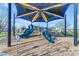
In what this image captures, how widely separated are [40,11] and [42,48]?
20.8 inches

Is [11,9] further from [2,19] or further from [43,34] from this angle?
[43,34]

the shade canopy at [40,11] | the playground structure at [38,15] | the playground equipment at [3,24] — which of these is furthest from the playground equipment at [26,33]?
the playground equipment at [3,24]

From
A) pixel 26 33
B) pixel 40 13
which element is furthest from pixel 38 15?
pixel 26 33

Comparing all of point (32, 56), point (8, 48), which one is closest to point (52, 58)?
point (32, 56)

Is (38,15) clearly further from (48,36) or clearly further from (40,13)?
(48,36)

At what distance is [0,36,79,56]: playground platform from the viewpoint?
590 centimetres

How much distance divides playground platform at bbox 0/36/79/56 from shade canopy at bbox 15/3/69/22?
29 centimetres

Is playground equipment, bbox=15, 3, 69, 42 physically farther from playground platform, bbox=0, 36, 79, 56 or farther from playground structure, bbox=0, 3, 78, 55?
playground platform, bbox=0, 36, 79, 56

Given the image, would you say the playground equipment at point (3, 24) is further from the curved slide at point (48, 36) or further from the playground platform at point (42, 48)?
the curved slide at point (48, 36)

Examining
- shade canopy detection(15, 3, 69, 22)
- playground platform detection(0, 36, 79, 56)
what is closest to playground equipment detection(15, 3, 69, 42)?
shade canopy detection(15, 3, 69, 22)

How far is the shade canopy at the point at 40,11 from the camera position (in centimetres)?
589

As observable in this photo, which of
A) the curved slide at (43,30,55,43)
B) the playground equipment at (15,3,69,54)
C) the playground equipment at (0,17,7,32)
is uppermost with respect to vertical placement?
the playground equipment at (15,3,69,54)

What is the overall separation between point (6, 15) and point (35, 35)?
502mm

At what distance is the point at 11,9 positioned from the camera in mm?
5902
